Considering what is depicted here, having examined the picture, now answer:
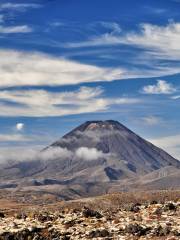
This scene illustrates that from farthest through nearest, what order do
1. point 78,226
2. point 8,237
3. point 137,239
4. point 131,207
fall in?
point 131,207 → point 78,226 → point 8,237 → point 137,239

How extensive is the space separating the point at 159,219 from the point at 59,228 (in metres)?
8.10

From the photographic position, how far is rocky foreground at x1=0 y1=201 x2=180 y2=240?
1448 inches

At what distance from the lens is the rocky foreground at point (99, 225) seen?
36.8m

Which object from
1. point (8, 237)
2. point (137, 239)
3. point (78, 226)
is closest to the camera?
point (137, 239)

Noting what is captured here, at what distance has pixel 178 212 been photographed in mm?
42719

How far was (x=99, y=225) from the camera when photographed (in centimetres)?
4009

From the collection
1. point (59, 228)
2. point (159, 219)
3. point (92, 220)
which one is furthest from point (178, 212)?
point (59, 228)

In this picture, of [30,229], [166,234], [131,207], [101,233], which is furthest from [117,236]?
[131,207]

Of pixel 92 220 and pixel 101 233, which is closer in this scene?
pixel 101 233

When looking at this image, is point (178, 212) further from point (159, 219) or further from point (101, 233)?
point (101, 233)

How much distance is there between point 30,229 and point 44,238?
8.65ft

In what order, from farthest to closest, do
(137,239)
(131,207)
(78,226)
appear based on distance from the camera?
(131,207) < (78,226) < (137,239)

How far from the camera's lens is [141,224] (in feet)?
128

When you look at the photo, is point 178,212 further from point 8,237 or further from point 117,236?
point 8,237
